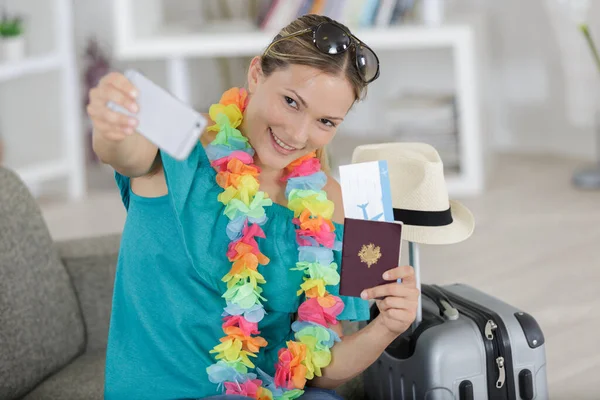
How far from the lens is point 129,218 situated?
1.72 metres

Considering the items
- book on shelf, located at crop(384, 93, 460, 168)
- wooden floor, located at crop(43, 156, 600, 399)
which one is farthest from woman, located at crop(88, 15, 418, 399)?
book on shelf, located at crop(384, 93, 460, 168)

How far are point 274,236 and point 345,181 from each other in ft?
0.72

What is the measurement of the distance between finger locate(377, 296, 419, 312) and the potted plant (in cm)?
319

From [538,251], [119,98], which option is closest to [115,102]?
[119,98]

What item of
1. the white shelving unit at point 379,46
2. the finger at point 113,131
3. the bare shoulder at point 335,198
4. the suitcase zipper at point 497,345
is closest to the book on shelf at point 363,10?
the white shelving unit at point 379,46

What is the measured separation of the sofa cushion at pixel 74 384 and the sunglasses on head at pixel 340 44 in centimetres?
77

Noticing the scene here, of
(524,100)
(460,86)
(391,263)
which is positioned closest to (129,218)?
(391,263)

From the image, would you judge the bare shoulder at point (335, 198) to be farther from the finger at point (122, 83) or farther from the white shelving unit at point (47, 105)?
the white shelving unit at point (47, 105)

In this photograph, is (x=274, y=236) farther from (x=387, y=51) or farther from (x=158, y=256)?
(x=387, y=51)

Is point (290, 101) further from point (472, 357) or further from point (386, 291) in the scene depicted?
point (472, 357)

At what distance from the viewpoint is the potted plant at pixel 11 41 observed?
4.41m

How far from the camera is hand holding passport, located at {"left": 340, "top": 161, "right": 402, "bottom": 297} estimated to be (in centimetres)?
158

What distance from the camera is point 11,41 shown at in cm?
441

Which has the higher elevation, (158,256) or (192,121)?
(192,121)
